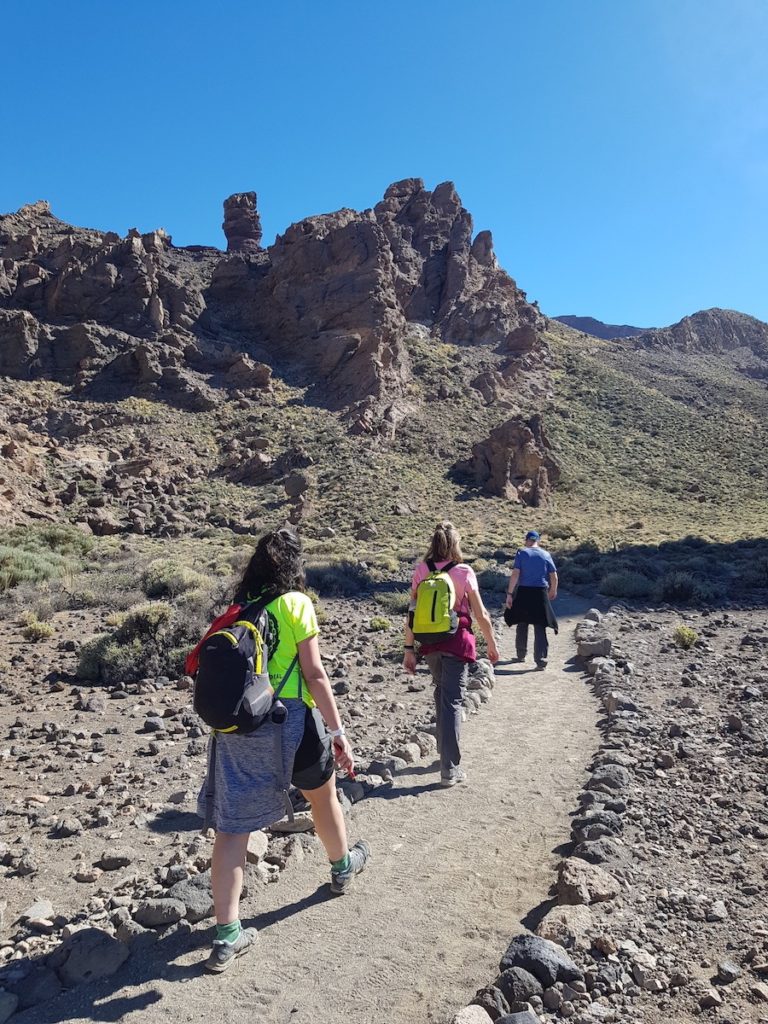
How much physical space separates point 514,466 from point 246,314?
89.7 feet

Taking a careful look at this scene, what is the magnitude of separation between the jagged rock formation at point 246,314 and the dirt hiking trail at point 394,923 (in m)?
37.3

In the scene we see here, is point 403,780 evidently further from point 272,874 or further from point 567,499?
point 567,499

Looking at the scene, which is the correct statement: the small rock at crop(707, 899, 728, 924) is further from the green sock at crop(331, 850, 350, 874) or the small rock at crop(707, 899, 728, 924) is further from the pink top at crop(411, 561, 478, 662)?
the pink top at crop(411, 561, 478, 662)

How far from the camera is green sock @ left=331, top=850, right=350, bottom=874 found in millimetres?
3586

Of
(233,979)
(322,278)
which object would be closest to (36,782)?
(233,979)

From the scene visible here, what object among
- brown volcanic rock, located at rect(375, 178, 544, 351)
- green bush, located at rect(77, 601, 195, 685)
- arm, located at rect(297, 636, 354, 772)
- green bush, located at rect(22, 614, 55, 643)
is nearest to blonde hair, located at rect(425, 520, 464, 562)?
arm, located at rect(297, 636, 354, 772)

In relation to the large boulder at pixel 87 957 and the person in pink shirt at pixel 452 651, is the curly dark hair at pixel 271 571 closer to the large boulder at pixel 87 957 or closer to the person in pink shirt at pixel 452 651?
the large boulder at pixel 87 957

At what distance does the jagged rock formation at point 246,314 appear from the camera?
42188 mm

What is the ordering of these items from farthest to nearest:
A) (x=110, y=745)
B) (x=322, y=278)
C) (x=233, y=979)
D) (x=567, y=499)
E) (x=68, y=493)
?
(x=322, y=278) < (x=567, y=499) < (x=68, y=493) < (x=110, y=745) < (x=233, y=979)

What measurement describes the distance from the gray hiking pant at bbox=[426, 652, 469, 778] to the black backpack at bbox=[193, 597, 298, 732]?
236 centimetres

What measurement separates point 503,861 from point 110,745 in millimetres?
4288

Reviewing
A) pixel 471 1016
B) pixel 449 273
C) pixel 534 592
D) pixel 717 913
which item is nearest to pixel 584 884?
pixel 717 913

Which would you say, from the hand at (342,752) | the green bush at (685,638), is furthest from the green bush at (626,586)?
the hand at (342,752)

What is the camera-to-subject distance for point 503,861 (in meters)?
4.04
